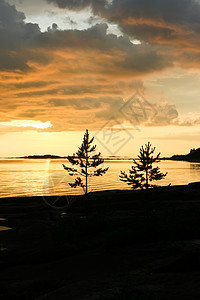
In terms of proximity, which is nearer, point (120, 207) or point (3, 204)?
point (120, 207)

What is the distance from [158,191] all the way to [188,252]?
27.6 meters

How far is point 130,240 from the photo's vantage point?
15867 millimetres

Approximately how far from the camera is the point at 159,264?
1141cm

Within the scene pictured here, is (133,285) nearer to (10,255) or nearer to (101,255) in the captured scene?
(101,255)

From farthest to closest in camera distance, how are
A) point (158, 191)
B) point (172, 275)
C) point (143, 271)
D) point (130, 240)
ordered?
point (158, 191)
point (130, 240)
point (143, 271)
point (172, 275)

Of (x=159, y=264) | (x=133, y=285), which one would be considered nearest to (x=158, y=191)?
(x=159, y=264)

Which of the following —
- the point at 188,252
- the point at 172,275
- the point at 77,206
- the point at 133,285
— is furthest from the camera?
the point at 77,206

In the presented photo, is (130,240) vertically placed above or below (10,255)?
above

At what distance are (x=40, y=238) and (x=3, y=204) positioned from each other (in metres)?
30.6

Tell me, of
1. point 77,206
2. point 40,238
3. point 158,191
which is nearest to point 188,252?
point 40,238

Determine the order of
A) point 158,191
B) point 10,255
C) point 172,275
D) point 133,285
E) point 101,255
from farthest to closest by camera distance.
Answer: point 158,191
point 10,255
point 101,255
point 172,275
point 133,285

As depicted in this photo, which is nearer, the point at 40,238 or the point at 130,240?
the point at 130,240

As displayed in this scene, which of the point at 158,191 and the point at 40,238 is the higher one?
the point at 158,191

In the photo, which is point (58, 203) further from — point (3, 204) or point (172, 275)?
point (172, 275)
